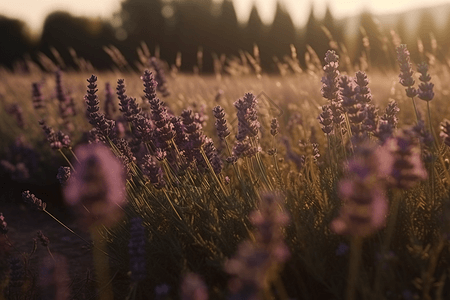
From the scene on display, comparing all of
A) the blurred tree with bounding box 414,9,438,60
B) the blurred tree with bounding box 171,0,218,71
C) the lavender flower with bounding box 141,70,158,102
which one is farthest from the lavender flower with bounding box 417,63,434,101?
the blurred tree with bounding box 171,0,218,71

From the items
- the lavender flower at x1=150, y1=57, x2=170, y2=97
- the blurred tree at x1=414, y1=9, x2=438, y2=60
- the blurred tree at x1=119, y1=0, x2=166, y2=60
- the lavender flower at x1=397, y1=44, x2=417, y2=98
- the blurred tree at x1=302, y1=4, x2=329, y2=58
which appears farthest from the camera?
the blurred tree at x1=119, y1=0, x2=166, y2=60

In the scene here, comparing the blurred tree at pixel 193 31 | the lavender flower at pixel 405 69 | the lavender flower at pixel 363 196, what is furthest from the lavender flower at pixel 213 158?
the blurred tree at pixel 193 31

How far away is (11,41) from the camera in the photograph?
3966cm

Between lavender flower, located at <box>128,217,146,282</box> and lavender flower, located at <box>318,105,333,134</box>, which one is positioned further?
lavender flower, located at <box>318,105,333,134</box>

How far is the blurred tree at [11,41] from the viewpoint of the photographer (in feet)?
129

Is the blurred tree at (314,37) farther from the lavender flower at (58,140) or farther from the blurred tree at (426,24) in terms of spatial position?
the lavender flower at (58,140)

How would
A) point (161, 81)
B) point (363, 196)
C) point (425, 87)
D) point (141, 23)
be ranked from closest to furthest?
point (363, 196) < point (425, 87) < point (161, 81) < point (141, 23)

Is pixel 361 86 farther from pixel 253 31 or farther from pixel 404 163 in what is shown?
pixel 253 31

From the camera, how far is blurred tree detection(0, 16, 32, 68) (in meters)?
39.2

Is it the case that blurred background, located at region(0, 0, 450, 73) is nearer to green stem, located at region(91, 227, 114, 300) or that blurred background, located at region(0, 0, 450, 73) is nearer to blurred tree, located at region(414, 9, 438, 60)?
blurred tree, located at region(414, 9, 438, 60)

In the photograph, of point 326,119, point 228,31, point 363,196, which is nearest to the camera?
point 363,196

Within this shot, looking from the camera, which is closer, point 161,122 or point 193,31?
point 161,122

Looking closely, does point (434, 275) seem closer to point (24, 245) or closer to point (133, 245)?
point (133, 245)

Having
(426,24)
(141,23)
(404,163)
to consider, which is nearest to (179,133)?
(404,163)
